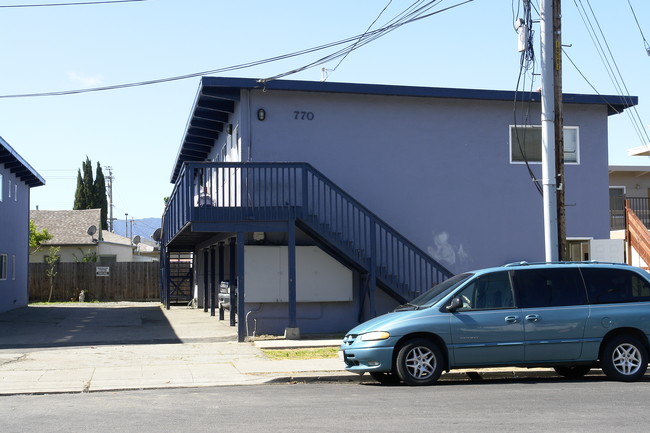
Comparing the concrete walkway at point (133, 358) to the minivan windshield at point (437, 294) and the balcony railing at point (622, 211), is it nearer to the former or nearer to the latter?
Answer: the minivan windshield at point (437, 294)

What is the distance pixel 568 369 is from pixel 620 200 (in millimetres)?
18758

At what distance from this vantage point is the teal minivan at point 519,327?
11883mm

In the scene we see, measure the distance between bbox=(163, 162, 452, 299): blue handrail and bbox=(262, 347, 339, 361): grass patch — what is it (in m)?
3.06

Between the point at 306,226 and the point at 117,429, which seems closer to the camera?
the point at 117,429

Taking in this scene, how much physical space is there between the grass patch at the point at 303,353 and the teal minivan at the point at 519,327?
287 centimetres

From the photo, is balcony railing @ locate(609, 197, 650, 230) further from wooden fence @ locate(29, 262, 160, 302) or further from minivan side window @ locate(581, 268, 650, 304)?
wooden fence @ locate(29, 262, 160, 302)

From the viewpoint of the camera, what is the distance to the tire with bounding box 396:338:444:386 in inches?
465

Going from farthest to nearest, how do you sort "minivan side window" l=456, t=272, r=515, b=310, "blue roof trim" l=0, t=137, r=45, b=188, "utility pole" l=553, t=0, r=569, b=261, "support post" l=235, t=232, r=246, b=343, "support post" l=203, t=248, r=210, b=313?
"support post" l=203, t=248, r=210, b=313
"blue roof trim" l=0, t=137, r=45, b=188
"support post" l=235, t=232, r=246, b=343
"utility pole" l=553, t=0, r=569, b=261
"minivan side window" l=456, t=272, r=515, b=310

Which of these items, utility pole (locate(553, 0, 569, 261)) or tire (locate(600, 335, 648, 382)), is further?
utility pole (locate(553, 0, 569, 261))

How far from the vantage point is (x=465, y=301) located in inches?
481

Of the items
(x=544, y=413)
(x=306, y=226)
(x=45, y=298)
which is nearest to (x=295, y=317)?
(x=306, y=226)

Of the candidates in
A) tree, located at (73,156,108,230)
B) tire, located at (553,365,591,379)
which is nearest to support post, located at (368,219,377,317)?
tire, located at (553,365,591,379)

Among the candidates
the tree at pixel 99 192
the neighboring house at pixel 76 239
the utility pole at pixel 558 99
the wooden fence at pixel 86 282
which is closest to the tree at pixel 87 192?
the tree at pixel 99 192

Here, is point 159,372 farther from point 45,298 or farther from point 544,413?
point 45,298
